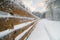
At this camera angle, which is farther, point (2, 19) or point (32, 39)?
point (32, 39)

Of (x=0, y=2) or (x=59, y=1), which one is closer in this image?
(x=0, y=2)

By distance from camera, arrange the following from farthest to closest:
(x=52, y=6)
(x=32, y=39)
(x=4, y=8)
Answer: (x=52, y=6) < (x=32, y=39) < (x=4, y=8)

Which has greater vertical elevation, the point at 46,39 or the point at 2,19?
the point at 2,19

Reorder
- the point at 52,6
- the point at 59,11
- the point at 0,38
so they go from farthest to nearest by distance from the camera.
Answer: the point at 52,6, the point at 59,11, the point at 0,38

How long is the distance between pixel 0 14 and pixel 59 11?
3684cm

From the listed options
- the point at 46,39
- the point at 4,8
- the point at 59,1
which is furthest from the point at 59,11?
the point at 4,8

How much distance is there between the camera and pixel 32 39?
469cm

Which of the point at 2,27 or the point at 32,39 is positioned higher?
the point at 2,27

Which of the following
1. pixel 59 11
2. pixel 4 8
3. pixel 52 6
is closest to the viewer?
pixel 4 8

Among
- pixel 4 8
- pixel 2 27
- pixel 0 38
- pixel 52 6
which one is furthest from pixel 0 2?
pixel 52 6

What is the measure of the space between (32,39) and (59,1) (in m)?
34.5

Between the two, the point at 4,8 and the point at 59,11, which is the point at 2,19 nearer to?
the point at 4,8

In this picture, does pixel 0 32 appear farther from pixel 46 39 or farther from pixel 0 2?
pixel 46 39

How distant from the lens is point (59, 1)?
38.3 metres
